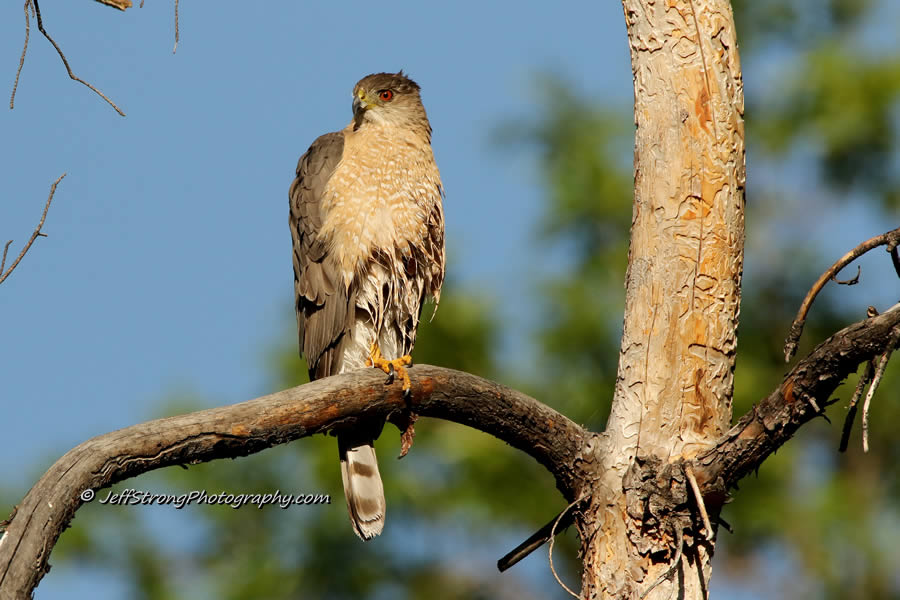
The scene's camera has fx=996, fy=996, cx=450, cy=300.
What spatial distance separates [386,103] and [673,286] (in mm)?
2092

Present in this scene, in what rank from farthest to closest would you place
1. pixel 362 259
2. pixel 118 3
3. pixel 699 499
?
pixel 362 259, pixel 699 499, pixel 118 3

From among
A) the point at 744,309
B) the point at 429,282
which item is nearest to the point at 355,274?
the point at 429,282

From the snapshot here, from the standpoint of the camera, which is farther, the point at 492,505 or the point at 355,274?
the point at 492,505

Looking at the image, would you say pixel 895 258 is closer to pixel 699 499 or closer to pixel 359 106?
pixel 699 499

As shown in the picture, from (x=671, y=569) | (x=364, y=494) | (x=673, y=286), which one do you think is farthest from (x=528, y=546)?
(x=673, y=286)

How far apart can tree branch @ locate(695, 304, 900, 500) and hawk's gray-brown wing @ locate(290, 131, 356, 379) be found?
1.78 m

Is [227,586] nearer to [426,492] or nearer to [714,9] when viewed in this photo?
[426,492]

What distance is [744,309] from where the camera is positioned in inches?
382

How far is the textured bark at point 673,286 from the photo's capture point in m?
3.44

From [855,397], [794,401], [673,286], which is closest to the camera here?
[855,397]

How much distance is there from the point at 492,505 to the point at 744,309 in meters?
3.25

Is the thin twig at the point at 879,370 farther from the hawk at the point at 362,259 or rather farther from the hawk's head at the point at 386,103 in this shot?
the hawk's head at the point at 386,103

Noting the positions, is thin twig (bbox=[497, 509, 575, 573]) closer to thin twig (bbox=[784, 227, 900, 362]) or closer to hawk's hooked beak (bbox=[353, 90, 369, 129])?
thin twig (bbox=[784, 227, 900, 362])

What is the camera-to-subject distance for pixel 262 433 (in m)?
3.04
